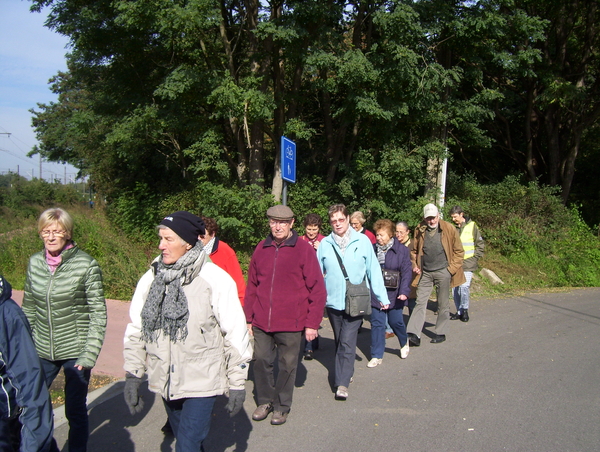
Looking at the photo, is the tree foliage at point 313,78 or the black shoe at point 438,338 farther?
the tree foliage at point 313,78

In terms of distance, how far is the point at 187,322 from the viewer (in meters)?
2.89

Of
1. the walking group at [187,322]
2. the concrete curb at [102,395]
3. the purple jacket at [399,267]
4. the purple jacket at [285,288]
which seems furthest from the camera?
the purple jacket at [399,267]

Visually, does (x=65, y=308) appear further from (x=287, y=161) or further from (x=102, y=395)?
(x=287, y=161)

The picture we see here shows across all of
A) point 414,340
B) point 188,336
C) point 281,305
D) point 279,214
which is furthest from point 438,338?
point 188,336

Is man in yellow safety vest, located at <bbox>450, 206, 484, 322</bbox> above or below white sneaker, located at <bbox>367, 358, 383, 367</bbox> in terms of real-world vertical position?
above

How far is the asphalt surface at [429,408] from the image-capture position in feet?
13.2

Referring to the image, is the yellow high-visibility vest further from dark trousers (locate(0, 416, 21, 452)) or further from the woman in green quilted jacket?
dark trousers (locate(0, 416, 21, 452))

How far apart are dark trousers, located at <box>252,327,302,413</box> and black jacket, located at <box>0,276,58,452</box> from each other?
2.16 meters

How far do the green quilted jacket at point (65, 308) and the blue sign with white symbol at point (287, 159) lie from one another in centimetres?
419

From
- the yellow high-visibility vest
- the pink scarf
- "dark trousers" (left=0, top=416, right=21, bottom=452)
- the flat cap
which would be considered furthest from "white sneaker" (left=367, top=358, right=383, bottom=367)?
"dark trousers" (left=0, top=416, right=21, bottom=452)

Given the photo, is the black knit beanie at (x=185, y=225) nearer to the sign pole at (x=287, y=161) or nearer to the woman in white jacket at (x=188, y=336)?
the woman in white jacket at (x=188, y=336)

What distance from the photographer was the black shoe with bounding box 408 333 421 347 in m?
6.70

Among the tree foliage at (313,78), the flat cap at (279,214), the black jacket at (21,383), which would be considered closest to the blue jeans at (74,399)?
the black jacket at (21,383)

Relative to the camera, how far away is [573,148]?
1669cm
